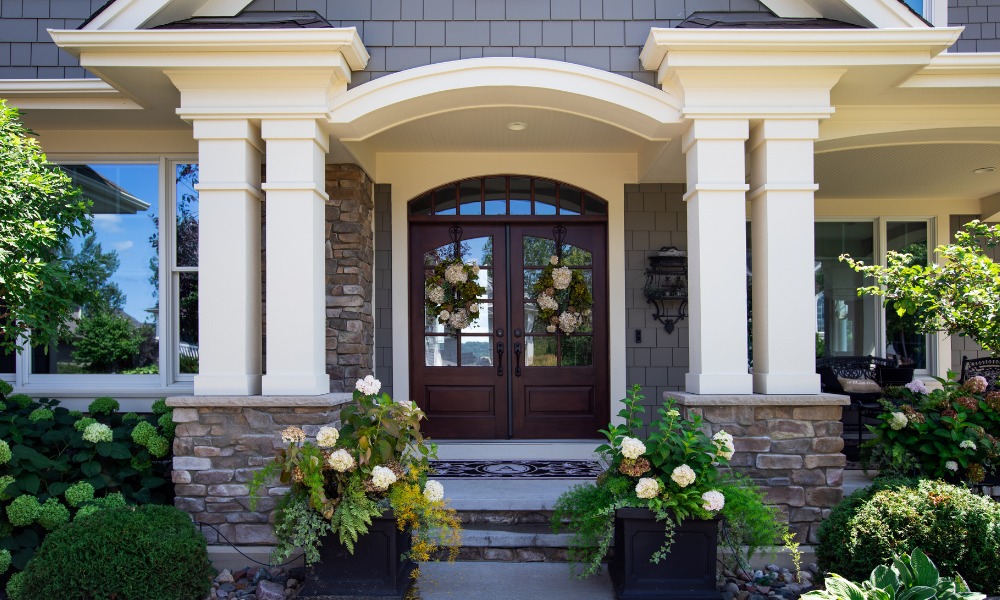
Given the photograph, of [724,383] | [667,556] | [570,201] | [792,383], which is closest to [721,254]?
[724,383]

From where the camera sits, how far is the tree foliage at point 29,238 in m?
4.11

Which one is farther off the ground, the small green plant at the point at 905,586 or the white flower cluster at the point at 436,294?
the white flower cluster at the point at 436,294

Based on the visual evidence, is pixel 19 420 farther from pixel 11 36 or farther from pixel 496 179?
pixel 496 179

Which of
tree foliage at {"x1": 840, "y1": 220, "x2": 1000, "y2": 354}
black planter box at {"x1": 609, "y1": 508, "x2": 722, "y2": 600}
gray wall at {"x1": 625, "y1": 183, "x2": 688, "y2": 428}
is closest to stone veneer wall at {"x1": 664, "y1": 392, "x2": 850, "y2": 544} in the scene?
black planter box at {"x1": 609, "y1": 508, "x2": 722, "y2": 600}

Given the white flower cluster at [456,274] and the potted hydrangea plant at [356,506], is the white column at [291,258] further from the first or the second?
the white flower cluster at [456,274]

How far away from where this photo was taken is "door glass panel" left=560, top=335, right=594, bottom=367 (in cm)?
638

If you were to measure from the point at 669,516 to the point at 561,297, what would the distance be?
Result: 2800 millimetres

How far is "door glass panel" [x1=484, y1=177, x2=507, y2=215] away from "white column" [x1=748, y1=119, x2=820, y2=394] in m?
2.37

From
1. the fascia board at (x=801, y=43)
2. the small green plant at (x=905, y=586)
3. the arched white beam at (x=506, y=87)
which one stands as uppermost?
the fascia board at (x=801, y=43)

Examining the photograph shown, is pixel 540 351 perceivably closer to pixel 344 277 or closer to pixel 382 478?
pixel 344 277

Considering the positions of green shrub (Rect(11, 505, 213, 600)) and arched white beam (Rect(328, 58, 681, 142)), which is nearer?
green shrub (Rect(11, 505, 213, 600))

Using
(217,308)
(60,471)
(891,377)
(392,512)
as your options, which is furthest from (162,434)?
(891,377)

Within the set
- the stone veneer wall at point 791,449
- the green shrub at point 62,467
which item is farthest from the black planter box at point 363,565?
the stone veneer wall at point 791,449

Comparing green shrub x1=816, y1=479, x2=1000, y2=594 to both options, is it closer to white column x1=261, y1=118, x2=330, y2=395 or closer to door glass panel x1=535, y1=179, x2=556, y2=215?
white column x1=261, y1=118, x2=330, y2=395
